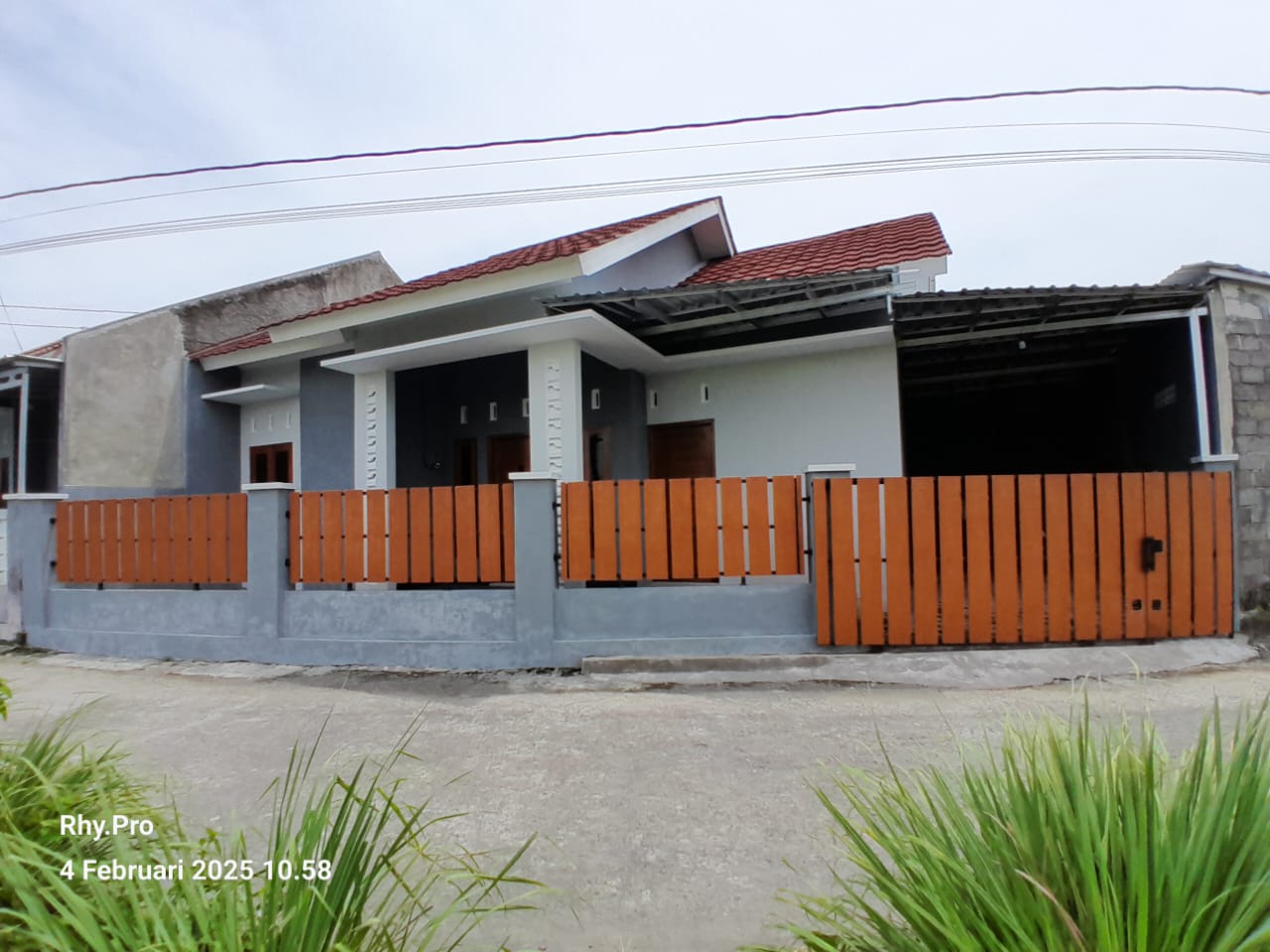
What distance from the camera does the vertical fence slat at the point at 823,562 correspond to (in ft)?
17.8

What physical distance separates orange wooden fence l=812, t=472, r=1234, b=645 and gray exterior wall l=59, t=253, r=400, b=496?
374 inches

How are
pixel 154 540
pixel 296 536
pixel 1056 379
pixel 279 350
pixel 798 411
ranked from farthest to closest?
pixel 1056 379 < pixel 279 350 < pixel 798 411 < pixel 154 540 < pixel 296 536

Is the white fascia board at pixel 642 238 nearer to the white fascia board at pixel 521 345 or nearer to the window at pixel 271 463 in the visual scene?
the white fascia board at pixel 521 345

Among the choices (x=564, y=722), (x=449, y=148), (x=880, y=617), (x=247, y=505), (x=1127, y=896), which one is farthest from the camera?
(x=449, y=148)

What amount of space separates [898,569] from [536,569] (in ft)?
9.99

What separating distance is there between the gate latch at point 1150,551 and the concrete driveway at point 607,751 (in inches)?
34.8

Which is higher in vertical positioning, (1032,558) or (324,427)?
(324,427)

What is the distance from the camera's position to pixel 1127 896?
126 cm

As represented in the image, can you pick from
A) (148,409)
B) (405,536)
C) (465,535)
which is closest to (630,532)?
(465,535)

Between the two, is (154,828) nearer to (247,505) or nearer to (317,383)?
(247,505)

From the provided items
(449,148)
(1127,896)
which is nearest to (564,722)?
(1127,896)

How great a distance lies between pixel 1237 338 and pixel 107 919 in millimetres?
8430

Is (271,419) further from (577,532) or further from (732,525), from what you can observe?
(732,525)

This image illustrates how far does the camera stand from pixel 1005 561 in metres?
5.36
